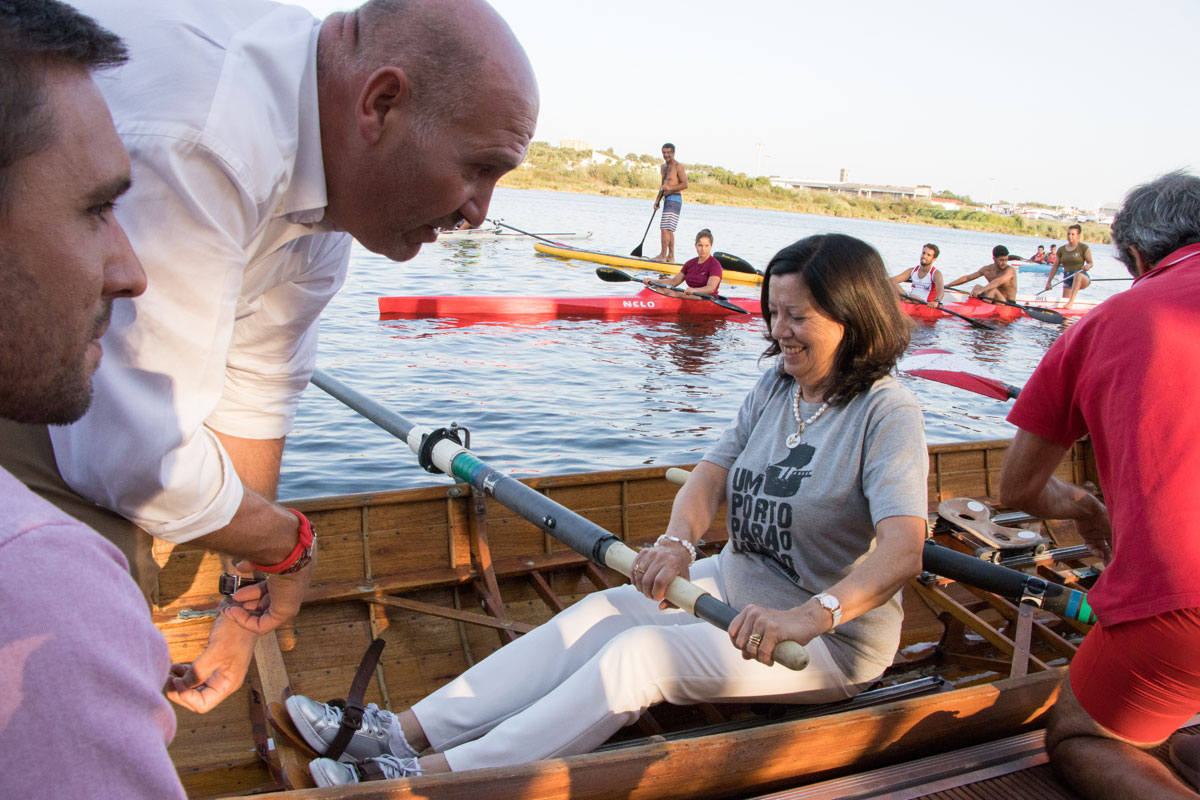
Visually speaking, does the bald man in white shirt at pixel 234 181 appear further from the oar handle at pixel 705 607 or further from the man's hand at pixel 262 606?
the oar handle at pixel 705 607

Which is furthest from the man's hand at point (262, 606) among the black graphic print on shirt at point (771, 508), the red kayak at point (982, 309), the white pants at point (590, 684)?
the red kayak at point (982, 309)

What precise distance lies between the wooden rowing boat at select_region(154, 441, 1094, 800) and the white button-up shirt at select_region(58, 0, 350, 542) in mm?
897

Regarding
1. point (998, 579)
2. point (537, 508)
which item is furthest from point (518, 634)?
point (998, 579)

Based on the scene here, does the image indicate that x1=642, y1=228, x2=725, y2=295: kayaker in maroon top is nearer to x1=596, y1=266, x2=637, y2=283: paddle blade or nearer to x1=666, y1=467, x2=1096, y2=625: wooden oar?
x1=596, y1=266, x2=637, y2=283: paddle blade

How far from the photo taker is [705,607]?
234 centimetres

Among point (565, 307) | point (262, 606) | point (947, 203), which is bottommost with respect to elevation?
point (565, 307)

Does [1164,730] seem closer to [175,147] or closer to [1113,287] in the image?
[175,147]

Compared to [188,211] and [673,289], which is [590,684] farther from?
[673,289]

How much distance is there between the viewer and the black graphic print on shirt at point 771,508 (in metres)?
2.68

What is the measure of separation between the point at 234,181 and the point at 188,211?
0.09 meters

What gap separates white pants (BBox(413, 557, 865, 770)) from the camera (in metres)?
2.42

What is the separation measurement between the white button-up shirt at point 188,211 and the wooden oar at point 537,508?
1227 mm

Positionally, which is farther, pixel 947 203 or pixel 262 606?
pixel 947 203

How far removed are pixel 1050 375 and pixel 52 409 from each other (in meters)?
2.32
